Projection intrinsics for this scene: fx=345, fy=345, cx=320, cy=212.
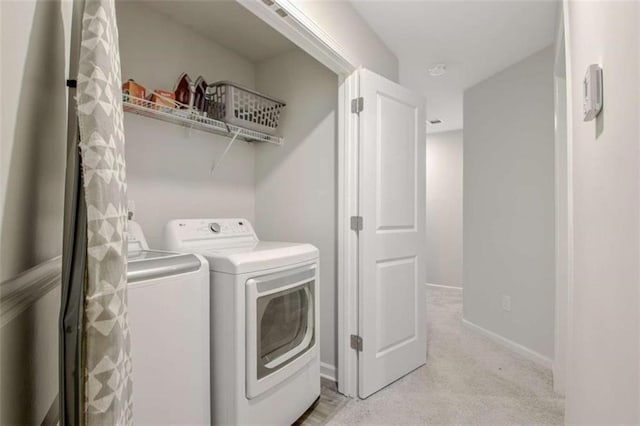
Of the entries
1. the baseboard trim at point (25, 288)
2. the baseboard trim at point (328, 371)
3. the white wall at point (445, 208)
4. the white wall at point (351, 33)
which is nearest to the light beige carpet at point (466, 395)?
the baseboard trim at point (328, 371)

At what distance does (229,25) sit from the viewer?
7.41 ft

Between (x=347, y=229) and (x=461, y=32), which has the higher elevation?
(x=461, y=32)

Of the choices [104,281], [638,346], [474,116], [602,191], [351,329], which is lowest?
[351,329]

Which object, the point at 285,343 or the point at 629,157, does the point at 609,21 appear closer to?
the point at 629,157

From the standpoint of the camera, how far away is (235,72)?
2.62m

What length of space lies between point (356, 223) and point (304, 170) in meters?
0.62

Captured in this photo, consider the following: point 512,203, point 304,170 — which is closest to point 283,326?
point 304,170

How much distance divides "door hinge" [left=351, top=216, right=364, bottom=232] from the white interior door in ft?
0.09

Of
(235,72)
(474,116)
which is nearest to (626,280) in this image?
(235,72)

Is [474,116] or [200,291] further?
[474,116]

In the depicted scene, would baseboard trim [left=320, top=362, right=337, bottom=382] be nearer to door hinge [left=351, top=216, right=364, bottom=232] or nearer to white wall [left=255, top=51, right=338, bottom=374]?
white wall [left=255, top=51, right=338, bottom=374]

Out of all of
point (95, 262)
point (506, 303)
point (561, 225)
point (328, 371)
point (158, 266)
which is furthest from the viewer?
point (506, 303)

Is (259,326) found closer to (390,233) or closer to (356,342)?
(356,342)

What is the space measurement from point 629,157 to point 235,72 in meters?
2.53
